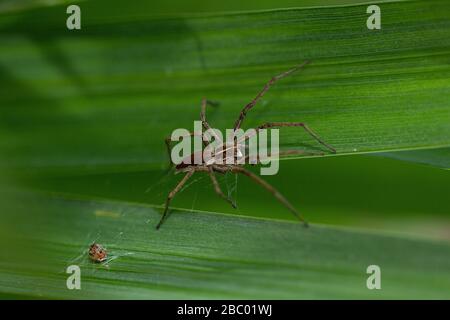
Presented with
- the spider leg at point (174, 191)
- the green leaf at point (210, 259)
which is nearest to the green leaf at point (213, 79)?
the spider leg at point (174, 191)

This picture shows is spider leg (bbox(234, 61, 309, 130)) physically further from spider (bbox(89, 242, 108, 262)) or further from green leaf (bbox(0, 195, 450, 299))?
spider (bbox(89, 242, 108, 262))

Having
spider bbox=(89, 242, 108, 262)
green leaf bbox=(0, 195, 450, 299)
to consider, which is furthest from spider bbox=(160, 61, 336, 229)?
spider bbox=(89, 242, 108, 262)

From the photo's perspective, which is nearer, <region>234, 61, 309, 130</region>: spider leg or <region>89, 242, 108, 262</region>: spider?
<region>89, 242, 108, 262</region>: spider

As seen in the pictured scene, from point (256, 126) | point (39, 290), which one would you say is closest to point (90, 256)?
point (39, 290)

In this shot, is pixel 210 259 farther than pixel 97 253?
No

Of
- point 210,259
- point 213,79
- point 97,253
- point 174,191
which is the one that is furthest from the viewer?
point 213,79

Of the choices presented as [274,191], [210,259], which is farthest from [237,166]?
[210,259]

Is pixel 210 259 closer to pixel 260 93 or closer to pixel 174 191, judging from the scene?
pixel 174 191

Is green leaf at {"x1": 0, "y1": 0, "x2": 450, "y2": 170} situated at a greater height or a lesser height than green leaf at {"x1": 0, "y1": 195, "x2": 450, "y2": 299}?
greater
